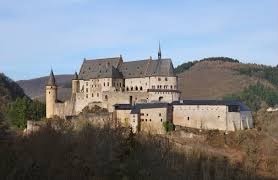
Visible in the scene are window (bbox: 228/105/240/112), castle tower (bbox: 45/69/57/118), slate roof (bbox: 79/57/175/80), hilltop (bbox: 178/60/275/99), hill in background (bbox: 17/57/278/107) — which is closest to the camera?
window (bbox: 228/105/240/112)

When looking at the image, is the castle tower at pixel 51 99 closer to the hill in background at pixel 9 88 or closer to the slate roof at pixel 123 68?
the slate roof at pixel 123 68

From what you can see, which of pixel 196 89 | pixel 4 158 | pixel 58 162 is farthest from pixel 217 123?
pixel 196 89

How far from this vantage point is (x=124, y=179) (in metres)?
40.0

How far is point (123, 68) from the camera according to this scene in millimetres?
68625

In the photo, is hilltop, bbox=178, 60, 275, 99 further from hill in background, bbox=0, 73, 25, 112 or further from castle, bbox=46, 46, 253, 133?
castle, bbox=46, 46, 253, 133

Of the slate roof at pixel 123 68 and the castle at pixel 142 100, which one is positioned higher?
the slate roof at pixel 123 68

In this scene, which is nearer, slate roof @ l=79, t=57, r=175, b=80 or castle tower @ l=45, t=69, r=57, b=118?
slate roof @ l=79, t=57, r=175, b=80

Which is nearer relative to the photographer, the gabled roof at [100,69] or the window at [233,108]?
the window at [233,108]

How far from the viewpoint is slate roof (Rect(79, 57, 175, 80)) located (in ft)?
215

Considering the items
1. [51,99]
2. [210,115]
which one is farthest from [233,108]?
[51,99]

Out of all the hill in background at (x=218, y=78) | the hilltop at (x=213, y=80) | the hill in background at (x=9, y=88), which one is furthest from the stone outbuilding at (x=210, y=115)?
the hilltop at (x=213, y=80)

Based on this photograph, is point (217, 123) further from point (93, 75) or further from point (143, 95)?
point (93, 75)

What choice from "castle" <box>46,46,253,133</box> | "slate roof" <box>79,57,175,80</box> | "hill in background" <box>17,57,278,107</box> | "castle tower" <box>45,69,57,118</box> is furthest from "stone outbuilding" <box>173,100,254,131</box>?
"hill in background" <box>17,57,278,107</box>

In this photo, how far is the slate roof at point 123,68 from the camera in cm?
6550
